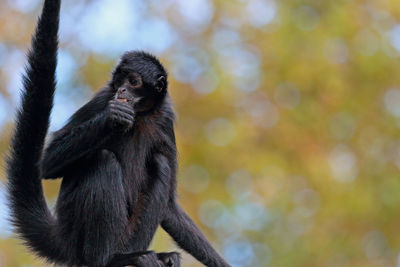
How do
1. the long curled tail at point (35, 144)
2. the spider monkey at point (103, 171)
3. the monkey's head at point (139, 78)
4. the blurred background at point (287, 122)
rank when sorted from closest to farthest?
the long curled tail at point (35, 144) < the spider monkey at point (103, 171) < the monkey's head at point (139, 78) < the blurred background at point (287, 122)

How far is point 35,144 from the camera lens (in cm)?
603

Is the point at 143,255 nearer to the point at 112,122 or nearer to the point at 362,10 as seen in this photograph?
the point at 112,122

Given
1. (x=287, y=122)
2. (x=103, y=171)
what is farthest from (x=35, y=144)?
(x=287, y=122)

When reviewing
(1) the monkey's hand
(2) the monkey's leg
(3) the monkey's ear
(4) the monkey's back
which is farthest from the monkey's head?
(2) the monkey's leg

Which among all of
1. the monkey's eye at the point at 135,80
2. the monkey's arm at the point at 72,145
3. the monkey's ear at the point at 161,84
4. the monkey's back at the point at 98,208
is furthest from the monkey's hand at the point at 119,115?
the monkey's ear at the point at 161,84

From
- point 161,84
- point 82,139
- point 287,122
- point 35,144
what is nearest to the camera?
point 35,144

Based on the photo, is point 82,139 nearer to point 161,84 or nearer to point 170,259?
point 161,84

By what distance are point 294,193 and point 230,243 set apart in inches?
83.5

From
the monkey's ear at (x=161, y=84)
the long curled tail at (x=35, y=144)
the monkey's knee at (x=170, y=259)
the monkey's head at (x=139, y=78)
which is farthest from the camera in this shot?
the monkey's ear at (x=161, y=84)

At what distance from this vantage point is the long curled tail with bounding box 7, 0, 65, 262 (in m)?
5.59

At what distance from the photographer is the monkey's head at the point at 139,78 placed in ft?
21.5

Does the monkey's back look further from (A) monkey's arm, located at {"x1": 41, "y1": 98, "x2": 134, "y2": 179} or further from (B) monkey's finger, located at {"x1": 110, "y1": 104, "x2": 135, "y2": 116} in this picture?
(B) monkey's finger, located at {"x1": 110, "y1": 104, "x2": 135, "y2": 116}

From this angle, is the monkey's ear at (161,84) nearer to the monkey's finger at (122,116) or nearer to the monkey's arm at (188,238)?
the monkey's finger at (122,116)

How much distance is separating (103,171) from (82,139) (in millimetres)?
345
